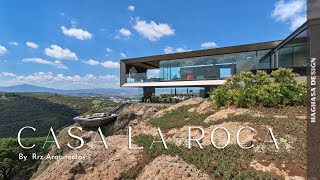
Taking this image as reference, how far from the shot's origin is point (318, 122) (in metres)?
7.27

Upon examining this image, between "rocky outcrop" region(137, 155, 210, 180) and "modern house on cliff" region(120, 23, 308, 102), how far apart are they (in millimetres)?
12508

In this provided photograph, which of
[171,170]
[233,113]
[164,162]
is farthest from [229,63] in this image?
[171,170]

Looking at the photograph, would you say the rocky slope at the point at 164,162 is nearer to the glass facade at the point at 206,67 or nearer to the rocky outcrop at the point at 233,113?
the rocky outcrop at the point at 233,113

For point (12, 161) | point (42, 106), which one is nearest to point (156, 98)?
point (12, 161)

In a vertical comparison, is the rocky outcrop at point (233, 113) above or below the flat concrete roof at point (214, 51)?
below

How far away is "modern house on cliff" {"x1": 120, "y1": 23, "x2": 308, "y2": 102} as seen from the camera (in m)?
16.1

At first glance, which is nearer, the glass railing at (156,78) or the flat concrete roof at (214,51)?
the flat concrete roof at (214,51)

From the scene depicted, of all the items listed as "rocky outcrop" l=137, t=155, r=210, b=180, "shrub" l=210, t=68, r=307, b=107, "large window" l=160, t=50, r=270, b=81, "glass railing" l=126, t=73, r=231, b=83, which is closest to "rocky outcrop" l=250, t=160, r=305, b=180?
"rocky outcrop" l=137, t=155, r=210, b=180

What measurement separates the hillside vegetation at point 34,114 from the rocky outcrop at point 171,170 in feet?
196

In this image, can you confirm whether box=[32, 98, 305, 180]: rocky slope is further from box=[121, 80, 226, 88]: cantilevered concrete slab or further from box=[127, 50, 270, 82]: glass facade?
box=[127, 50, 270, 82]: glass facade

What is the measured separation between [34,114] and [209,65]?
244ft

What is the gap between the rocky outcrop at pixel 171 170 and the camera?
16.8ft

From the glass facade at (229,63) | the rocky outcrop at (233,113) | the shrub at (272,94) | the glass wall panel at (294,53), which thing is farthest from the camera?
the glass facade at (229,63)

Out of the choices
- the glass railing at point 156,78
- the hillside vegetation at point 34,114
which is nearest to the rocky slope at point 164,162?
the glass railing at point 156,78
